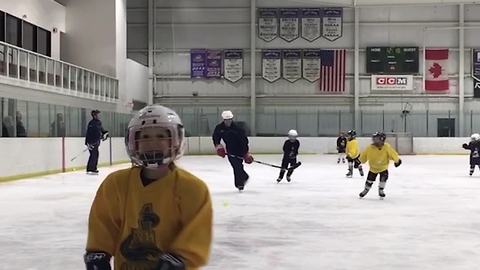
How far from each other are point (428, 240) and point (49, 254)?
3.36 metres

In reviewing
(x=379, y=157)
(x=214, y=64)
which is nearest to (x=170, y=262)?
(x=379, y=157)

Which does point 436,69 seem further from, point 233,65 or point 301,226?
point 301,226

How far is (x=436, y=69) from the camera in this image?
30.0m

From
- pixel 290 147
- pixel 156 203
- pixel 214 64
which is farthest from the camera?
pixel 214 64

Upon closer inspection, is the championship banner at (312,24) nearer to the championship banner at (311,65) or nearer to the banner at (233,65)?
the championship banner at (311,65)

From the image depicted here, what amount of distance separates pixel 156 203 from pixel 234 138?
8308 mm

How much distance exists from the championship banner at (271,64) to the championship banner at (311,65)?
1.20 m

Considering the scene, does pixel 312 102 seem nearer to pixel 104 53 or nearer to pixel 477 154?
pixel 104 53

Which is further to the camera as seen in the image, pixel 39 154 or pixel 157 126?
pixel 39 154

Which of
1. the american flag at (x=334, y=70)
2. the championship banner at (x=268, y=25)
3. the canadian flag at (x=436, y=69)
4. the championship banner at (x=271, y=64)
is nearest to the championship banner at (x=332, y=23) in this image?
the american flag at (x=334, y=70)

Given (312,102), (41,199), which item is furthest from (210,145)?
(41,199)

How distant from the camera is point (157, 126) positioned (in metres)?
2.05

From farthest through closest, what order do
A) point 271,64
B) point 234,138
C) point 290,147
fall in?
1. point 271,64
2. point 290,147
3. point 234,138

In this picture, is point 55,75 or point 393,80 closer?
point 55,75
